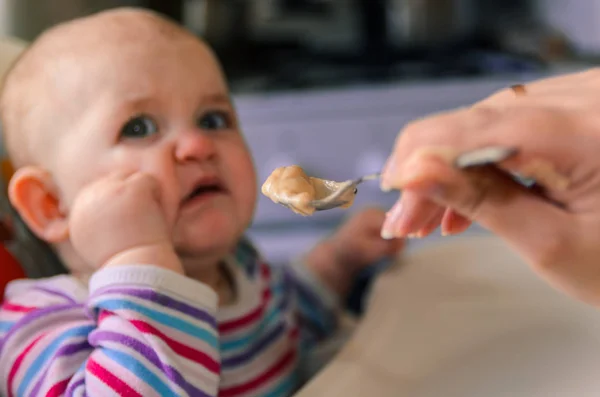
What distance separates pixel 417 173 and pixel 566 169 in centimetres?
8

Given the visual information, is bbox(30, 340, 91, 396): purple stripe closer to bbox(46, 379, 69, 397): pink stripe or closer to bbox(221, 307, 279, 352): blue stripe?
bbox(46, 379, 69, 397): pink stripe

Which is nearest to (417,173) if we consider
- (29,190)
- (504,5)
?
(29,190)

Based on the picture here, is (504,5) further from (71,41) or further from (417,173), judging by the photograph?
(417,173)

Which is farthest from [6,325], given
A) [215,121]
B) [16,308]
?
[215,121]

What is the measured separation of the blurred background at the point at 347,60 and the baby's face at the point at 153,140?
0.46 m

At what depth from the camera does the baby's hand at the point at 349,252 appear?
0.73 metres

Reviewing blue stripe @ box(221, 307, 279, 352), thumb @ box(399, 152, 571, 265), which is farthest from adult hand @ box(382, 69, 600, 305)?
blue stripe @ box(221, 307, 279, 352)

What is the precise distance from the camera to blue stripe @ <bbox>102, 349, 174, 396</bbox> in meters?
0.43

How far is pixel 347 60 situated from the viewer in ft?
4.24

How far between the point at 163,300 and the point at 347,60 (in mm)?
917

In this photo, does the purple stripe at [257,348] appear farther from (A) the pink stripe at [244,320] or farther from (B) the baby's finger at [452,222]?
(B) the baby's finger at [452,222]

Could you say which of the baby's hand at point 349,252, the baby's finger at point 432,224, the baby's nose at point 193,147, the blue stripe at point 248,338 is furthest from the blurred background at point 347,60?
the baby's finger at point 432,224

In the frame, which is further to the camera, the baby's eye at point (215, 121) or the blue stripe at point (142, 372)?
the baby's eye at point (215, 121)

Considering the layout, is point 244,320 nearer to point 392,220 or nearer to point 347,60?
point 392,220
